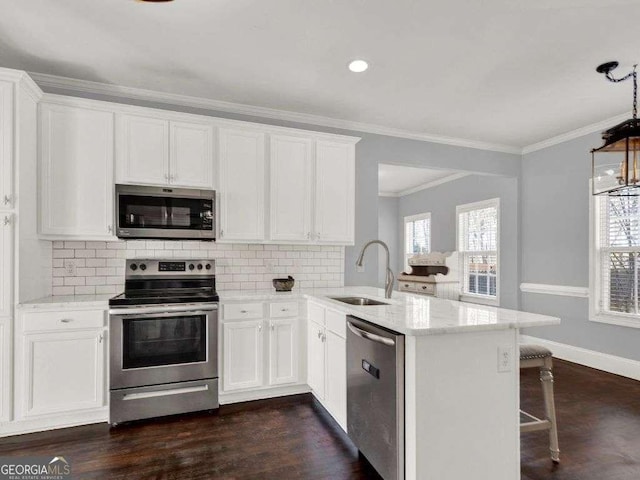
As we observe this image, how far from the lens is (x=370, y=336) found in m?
2.02

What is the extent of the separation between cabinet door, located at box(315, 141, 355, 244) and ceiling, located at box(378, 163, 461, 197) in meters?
2.33

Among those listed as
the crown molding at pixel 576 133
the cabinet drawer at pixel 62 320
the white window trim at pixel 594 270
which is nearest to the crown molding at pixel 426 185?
the crown molding at pixel 576 133

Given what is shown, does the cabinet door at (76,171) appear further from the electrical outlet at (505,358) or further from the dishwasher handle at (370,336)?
the electrical outlet at (505,358)

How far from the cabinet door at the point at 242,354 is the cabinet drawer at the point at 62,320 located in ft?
3.05

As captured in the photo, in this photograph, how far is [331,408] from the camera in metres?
2.66

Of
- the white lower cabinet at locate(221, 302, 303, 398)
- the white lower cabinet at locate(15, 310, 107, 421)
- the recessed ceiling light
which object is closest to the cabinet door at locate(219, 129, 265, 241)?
the white lower cabinet at locate(221, 302, 303, 398)

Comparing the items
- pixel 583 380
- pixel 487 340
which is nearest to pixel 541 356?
pixel 487 340

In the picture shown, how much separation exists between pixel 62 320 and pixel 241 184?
5.65 ft

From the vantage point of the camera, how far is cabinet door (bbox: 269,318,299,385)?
3.21 metres

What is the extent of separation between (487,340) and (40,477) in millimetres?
2655

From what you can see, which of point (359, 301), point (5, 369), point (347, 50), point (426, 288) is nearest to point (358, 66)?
point (347, 50)

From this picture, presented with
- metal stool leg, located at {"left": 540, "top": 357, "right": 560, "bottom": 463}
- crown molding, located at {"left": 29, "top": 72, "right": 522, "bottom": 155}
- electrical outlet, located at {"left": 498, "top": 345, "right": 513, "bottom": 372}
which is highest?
crown molding, located at {"left": 29, "top": 72, "right": 522, "bottom": 155}

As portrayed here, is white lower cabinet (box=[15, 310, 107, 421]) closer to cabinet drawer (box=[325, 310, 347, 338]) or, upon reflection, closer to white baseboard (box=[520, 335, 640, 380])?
cabinet drawer (box=[325, 310, 347, 338])

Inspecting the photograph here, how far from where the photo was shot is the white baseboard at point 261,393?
3113 millimetres
